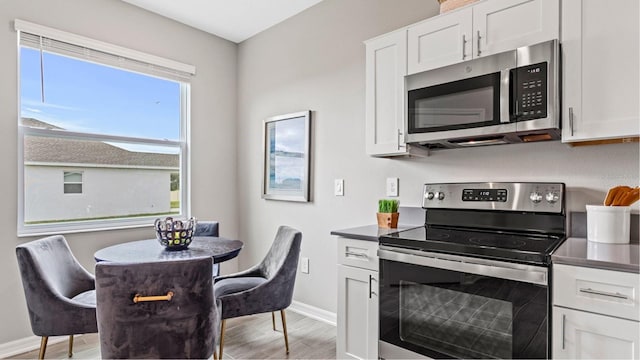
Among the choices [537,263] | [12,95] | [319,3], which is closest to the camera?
[537,263]

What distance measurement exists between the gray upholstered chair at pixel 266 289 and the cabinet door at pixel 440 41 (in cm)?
134

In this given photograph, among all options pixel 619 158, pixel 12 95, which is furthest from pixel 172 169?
pixel 619 158

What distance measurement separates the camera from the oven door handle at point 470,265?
136 cm

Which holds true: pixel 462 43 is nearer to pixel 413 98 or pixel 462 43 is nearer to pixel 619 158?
pixel 413 98

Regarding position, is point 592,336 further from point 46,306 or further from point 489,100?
point 46,306

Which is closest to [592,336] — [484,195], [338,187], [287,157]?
[484,195]

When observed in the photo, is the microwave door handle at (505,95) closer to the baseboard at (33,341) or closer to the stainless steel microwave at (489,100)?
the stainless steel microwave at (489,100)

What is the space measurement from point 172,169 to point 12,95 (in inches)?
50.6

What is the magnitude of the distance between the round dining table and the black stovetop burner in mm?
975

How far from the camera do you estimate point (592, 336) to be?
4.15 ft

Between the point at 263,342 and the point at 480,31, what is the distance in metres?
2.45

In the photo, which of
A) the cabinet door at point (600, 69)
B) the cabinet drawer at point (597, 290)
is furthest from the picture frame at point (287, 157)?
the cabinet drawer at point (597, 290)

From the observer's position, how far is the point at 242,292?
7.09 ft

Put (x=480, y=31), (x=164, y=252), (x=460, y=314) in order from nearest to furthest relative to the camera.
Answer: (x=460, y=314), (x=480, y=31), (x=164, y=252)
